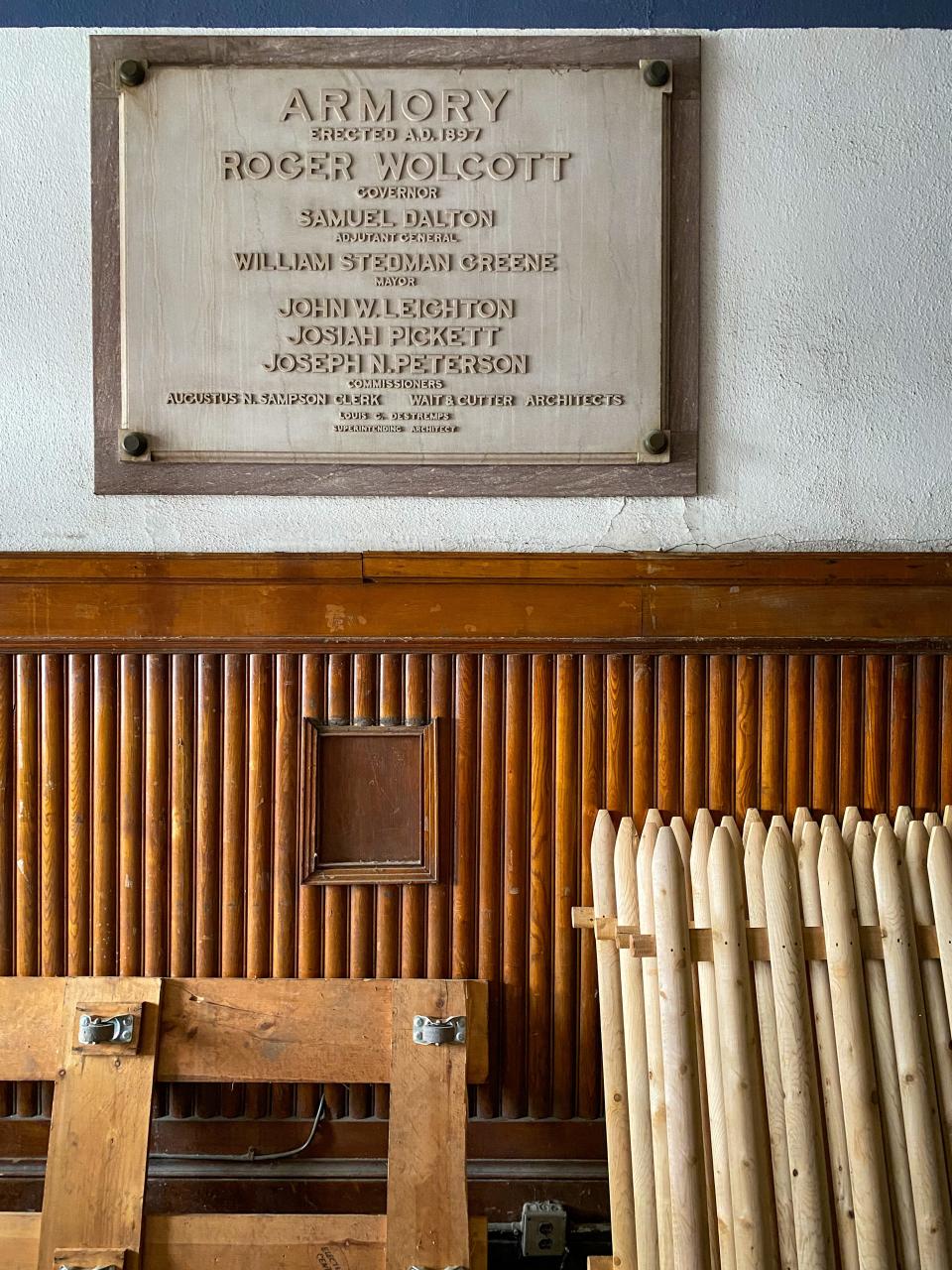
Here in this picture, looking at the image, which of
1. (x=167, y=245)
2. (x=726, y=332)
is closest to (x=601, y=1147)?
(x=726, y=332)

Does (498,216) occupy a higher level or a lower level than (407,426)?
higher

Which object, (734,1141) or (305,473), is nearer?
(734,1141)

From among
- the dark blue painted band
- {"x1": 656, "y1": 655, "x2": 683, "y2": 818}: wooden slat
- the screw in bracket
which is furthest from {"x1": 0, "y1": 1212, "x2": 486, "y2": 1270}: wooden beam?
the dark blue painted band

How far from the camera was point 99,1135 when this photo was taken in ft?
6.64

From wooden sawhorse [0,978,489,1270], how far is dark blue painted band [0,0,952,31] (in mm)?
2252

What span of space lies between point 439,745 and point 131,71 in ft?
5.76

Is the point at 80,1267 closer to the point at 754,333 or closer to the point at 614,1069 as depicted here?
the point at 614,1069

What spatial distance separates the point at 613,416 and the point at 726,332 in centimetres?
35

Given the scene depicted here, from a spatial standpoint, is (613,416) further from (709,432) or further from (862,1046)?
(862,1046)

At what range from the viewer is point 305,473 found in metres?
2.37

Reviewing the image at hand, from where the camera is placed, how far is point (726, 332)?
2389 millimetres

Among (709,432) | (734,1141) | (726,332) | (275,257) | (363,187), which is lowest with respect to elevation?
(734,1141)

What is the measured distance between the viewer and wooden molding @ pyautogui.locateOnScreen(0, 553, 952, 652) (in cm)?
233

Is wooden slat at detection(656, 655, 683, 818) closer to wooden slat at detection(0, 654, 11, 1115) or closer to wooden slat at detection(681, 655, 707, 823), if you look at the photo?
wooden slat at detection(681, 655, 707, 823)
